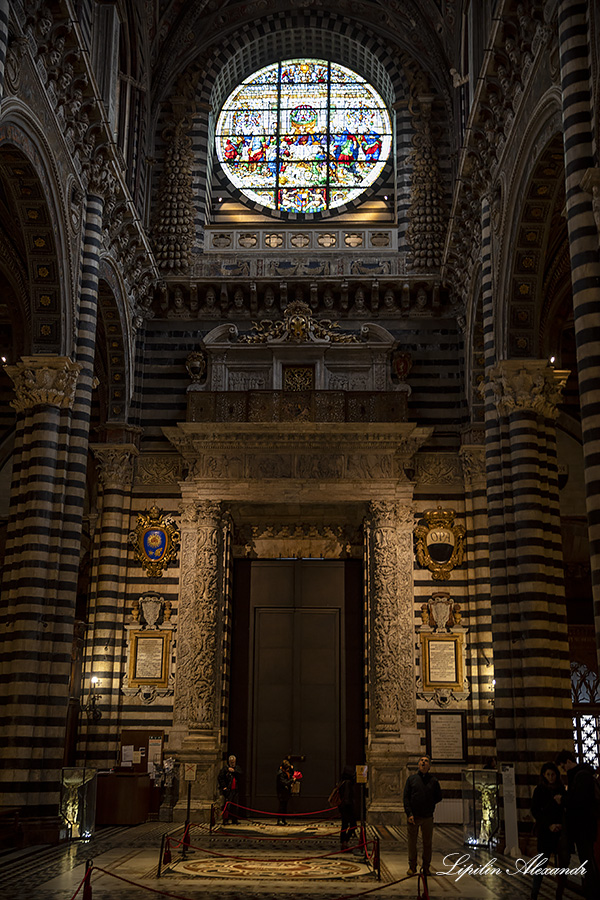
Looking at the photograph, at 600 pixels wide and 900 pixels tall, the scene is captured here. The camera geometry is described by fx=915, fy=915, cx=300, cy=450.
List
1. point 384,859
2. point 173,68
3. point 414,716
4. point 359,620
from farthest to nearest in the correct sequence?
point 173,68
point 359,620
point 414,716
point 384,859

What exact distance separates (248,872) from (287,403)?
10.7 metres

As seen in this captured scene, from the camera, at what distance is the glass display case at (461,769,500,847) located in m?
13.1

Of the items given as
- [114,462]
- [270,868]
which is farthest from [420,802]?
[114,462]

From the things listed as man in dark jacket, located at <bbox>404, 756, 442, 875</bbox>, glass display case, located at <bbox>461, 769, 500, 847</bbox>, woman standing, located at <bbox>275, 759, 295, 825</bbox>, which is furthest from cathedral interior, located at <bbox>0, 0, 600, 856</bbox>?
man in dark jacket, located at <bbox>404, 756, 442, 875</bbox>

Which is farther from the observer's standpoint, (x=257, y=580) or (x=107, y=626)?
(x=257, y=580)

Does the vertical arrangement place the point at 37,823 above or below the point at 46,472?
below

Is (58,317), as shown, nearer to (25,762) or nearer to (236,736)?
(25,762)

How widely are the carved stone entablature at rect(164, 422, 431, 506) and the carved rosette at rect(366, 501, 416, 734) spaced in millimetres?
678

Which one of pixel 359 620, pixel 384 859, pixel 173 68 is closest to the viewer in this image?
pixel 384 859

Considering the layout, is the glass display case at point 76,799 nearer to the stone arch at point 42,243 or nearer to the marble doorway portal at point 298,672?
the marble doorway portal at point 298,672

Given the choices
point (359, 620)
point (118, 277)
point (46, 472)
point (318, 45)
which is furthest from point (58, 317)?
point (318, 45)

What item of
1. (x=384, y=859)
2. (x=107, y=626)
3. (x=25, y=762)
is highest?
(x=107, y=626)

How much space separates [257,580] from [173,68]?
12831mm

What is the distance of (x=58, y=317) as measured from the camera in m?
15.2
